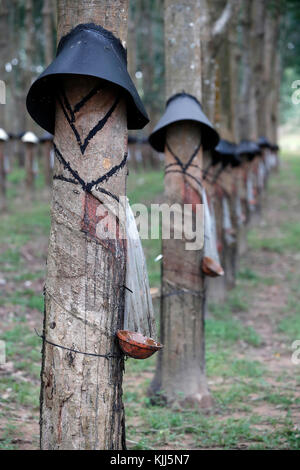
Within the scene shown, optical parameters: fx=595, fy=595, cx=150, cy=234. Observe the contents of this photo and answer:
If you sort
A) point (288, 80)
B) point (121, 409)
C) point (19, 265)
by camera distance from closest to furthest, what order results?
point (121, 409) < point (19, 265) < point (288, 80)

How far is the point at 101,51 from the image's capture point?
286 centimetres

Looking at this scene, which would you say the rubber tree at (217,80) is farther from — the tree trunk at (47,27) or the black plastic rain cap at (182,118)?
the tree trunk at (47,27)

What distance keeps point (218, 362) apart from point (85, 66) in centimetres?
435

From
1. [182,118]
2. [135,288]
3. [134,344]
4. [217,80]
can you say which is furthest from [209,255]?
[217,80]

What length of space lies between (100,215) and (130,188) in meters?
15.1

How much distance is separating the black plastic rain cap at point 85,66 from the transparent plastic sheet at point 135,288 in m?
0.63

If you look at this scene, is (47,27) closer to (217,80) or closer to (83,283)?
(217,80)

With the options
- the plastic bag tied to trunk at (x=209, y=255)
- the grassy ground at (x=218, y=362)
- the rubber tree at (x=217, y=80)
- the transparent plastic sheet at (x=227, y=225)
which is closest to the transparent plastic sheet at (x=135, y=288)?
the grassy ground at (x=218, y=362)

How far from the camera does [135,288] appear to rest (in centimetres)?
312

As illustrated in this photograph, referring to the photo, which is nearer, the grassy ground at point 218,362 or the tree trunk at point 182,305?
the grassy ground at point 218,362

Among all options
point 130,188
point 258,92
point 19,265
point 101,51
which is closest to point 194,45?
point 101,51

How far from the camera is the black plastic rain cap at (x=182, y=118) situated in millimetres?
4945

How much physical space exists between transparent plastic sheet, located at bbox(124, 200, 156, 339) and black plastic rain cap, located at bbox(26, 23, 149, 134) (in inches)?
24.7
